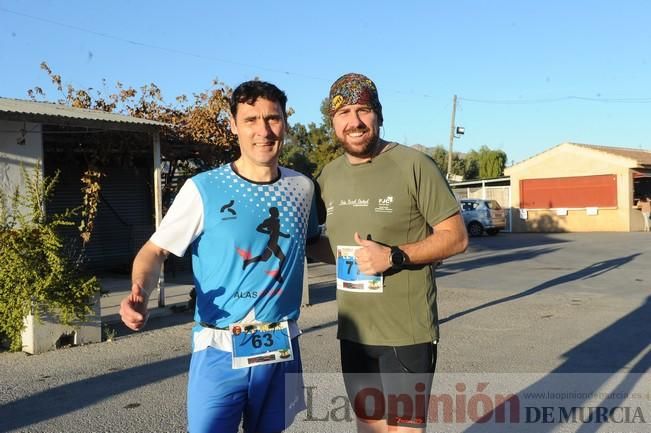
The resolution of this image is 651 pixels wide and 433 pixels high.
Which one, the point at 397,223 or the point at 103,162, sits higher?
the point at 103,162

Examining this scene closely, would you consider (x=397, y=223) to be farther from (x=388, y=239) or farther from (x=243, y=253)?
(x=243, y=253)

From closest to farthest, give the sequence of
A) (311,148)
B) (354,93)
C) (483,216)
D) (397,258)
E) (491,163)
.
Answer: (397,258) < (354,93) < (483,216) < (311,148) < (491,163)

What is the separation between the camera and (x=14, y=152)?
29.3 feet

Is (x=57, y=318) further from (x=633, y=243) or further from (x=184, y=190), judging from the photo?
(x=633, y=243)

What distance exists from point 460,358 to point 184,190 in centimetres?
469

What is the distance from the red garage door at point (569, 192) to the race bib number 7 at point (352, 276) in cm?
3011

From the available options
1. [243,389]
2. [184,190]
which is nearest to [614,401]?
[243,389]

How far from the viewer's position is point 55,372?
19.1 feet

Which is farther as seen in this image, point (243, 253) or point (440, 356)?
point (440, 356)

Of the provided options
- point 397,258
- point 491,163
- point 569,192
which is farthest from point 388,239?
point 491,163

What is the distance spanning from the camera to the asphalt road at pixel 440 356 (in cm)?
457

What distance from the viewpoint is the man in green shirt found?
266cm

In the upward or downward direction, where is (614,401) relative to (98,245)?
downward

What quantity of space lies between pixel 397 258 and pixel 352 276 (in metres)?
0.30
